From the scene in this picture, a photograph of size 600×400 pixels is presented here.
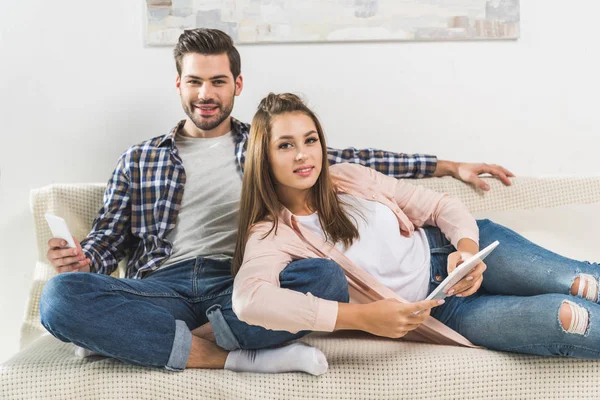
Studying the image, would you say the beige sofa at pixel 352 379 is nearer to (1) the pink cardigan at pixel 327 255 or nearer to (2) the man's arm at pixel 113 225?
(1) the pink cardigan at pixel 327 255

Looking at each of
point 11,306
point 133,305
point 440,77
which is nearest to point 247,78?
point 440,77

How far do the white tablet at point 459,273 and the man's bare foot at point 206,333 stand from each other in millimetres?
529

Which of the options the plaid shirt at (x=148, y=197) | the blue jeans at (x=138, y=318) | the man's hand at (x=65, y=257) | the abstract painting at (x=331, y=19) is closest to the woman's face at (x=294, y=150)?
the blue jeans at (x=138, y=318)

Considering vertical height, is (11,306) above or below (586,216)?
below

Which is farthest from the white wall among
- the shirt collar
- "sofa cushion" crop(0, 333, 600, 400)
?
"sofa cushion" crop(0, 333, 600, 400)

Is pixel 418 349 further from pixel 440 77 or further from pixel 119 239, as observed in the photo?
pixel 440 77

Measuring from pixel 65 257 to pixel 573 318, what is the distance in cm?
122

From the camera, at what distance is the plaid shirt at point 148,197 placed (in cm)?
188

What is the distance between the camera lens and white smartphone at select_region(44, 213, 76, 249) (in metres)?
1.56

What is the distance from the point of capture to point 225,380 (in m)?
1.46

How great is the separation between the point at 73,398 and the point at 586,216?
1516 millimetres

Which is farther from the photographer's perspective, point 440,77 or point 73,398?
point 440,77

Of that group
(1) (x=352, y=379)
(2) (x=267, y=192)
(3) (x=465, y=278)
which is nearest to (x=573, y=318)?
(3) (x=465, y=278)

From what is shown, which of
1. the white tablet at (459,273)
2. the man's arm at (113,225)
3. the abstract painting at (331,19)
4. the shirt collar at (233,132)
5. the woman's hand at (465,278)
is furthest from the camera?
the abstract painting at (331,19)
